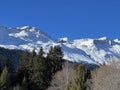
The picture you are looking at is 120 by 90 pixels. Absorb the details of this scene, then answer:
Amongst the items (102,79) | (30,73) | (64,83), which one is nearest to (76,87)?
(102,79)

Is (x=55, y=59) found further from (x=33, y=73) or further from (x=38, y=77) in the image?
(x=38, y=77)

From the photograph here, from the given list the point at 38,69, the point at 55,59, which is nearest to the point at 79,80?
the point at 38,69

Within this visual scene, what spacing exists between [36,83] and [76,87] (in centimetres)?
1574

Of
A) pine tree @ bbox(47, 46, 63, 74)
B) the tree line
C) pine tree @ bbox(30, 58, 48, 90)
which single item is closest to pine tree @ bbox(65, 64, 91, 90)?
pine tree @ bbox(30, 58, 48, 90)

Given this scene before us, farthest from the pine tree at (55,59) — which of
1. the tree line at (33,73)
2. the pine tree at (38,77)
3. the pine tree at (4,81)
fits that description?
the pine tree at (4,81)

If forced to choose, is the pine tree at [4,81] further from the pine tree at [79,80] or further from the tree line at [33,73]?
the pine tree at [79,80]

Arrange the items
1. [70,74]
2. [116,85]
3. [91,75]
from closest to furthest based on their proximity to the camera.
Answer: [116,85]
[91,75]
[70,74]

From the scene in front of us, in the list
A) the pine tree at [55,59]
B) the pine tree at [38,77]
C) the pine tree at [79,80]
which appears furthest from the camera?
the pine tree at [55,59]

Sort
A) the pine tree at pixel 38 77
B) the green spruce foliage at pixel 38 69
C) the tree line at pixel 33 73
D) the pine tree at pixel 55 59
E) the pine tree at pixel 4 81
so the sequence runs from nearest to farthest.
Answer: the pine tree at pixel 4 81 < the tree line at pixel 33 73 < the pine tree at pixel 38 77 < the green spruce foliage at pixel 38 69 < the pine tree at pixel 55 59

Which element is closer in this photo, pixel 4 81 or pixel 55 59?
pixel 4 81

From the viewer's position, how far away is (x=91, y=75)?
82.6 metres

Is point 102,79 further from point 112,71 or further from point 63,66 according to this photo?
point 63,66

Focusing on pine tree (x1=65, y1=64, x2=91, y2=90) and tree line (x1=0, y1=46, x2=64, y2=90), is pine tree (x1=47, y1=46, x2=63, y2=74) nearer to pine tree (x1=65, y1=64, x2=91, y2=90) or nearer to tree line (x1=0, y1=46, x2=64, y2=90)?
tree line (x1=0, y1=46, x2=64, y2=90)

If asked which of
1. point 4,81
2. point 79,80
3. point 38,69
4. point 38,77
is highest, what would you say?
point 38,69
